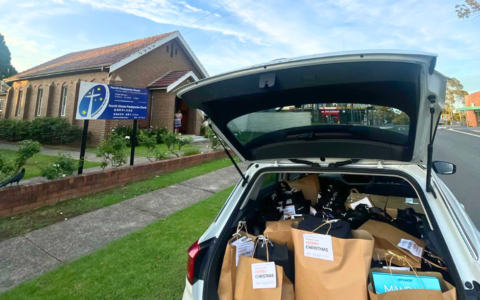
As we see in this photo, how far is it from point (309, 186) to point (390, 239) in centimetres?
92

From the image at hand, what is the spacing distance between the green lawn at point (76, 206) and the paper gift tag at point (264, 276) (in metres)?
3.64

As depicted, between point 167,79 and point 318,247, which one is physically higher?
point 167,79

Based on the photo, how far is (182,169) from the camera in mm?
6941

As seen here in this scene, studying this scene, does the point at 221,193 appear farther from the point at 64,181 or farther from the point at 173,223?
the point at 64,181

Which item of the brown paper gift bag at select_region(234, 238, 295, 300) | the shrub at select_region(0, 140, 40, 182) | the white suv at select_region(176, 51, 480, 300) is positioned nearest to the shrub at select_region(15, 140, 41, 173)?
the shrub at select_region(0, 140, 40, 182)

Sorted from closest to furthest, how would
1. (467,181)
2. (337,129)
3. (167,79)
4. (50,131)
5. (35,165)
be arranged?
(337,129)
(467,181)
(35,165)
(50,131)
(167,79)

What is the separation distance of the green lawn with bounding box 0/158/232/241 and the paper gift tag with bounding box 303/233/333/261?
3.90 m

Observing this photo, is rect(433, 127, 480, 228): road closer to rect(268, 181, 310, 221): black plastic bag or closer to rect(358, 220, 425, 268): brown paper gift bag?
rect(358, 220, 425, 268): brown paper gift bag

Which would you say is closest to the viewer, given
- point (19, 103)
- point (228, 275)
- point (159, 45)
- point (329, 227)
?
point (228, 275)

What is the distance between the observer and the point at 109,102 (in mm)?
5559

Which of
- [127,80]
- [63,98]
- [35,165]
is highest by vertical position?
[127,80]

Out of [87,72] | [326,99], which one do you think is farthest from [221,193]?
[87,72]

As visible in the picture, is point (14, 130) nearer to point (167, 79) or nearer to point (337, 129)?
point (167, 79)

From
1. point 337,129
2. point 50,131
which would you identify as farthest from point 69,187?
point 50,131
